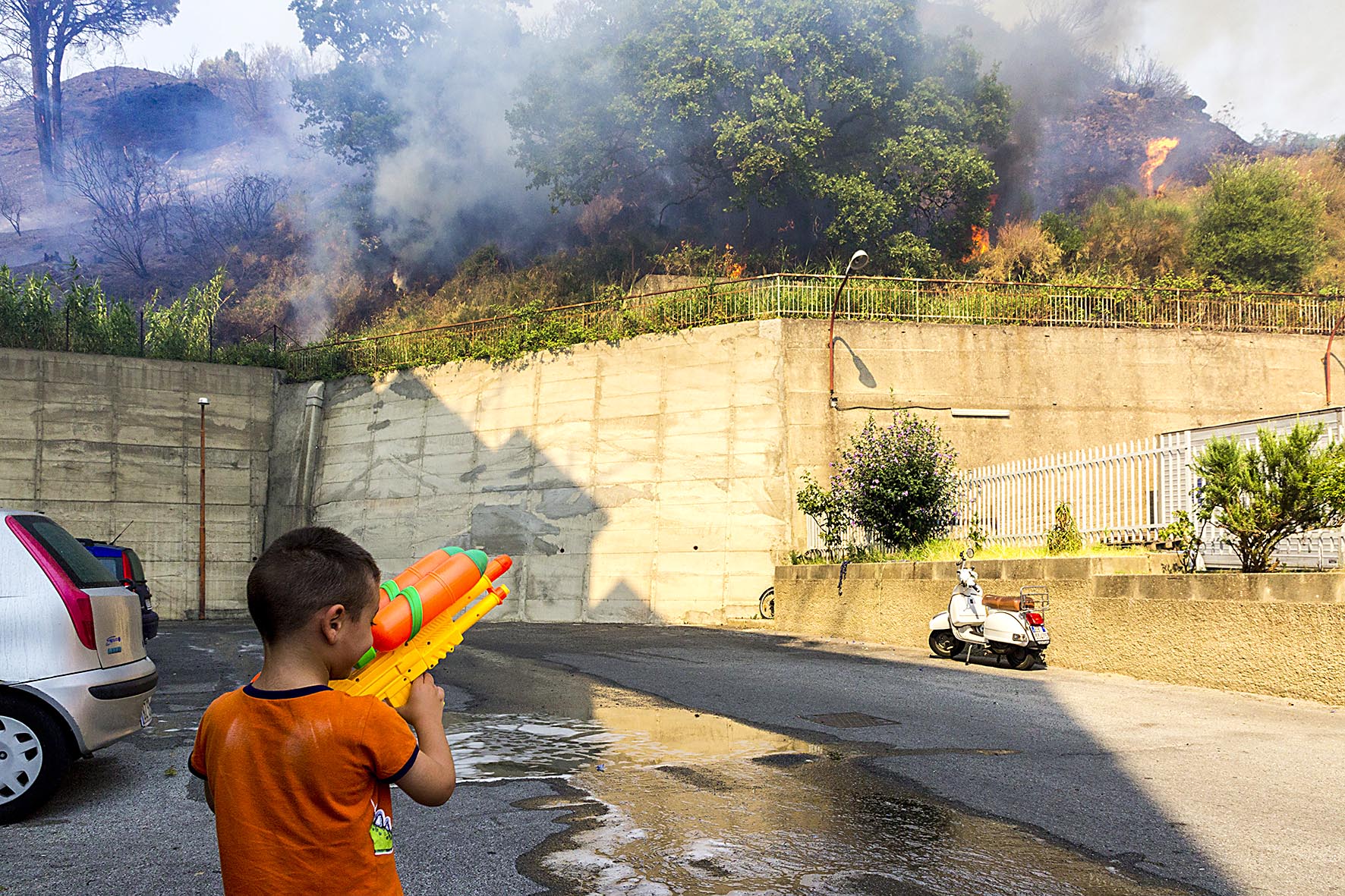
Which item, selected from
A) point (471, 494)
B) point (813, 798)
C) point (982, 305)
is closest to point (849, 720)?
point (813, 798)

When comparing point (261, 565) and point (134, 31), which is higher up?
point (134, 31)

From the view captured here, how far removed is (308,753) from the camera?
2250 mm

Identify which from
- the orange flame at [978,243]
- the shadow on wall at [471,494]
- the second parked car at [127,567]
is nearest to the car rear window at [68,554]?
the second parked car at [127,567]

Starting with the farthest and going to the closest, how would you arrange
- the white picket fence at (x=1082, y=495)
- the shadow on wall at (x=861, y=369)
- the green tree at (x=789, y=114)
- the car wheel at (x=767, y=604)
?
1. the green tree at (x=789, y=114)
2. the shadow on wall at (x=861, y=369)
3. the car wheel at (x=767, y=604)
4. the white picket fence at (x=1082, y=495)

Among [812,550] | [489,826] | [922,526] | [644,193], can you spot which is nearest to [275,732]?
[489,826]

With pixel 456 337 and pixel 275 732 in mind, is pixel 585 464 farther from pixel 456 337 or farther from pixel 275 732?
pixel 275 732

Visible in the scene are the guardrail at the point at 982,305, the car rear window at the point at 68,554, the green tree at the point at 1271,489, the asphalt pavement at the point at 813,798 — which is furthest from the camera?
the guardrail at the point at 982,305

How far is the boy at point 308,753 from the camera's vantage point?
2.26 metres

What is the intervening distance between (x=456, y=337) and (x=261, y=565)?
98.2 ft

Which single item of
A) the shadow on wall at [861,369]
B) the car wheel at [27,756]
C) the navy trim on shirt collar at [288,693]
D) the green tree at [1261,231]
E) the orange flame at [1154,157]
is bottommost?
the car wheel at [27,756]

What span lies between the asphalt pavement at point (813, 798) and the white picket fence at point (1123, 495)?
2.33 metres

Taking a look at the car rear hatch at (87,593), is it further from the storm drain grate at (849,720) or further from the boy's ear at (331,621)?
the storm drain grate at (849,720)

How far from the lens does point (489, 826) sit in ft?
18.3

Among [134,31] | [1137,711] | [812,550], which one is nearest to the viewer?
[1137,711]
